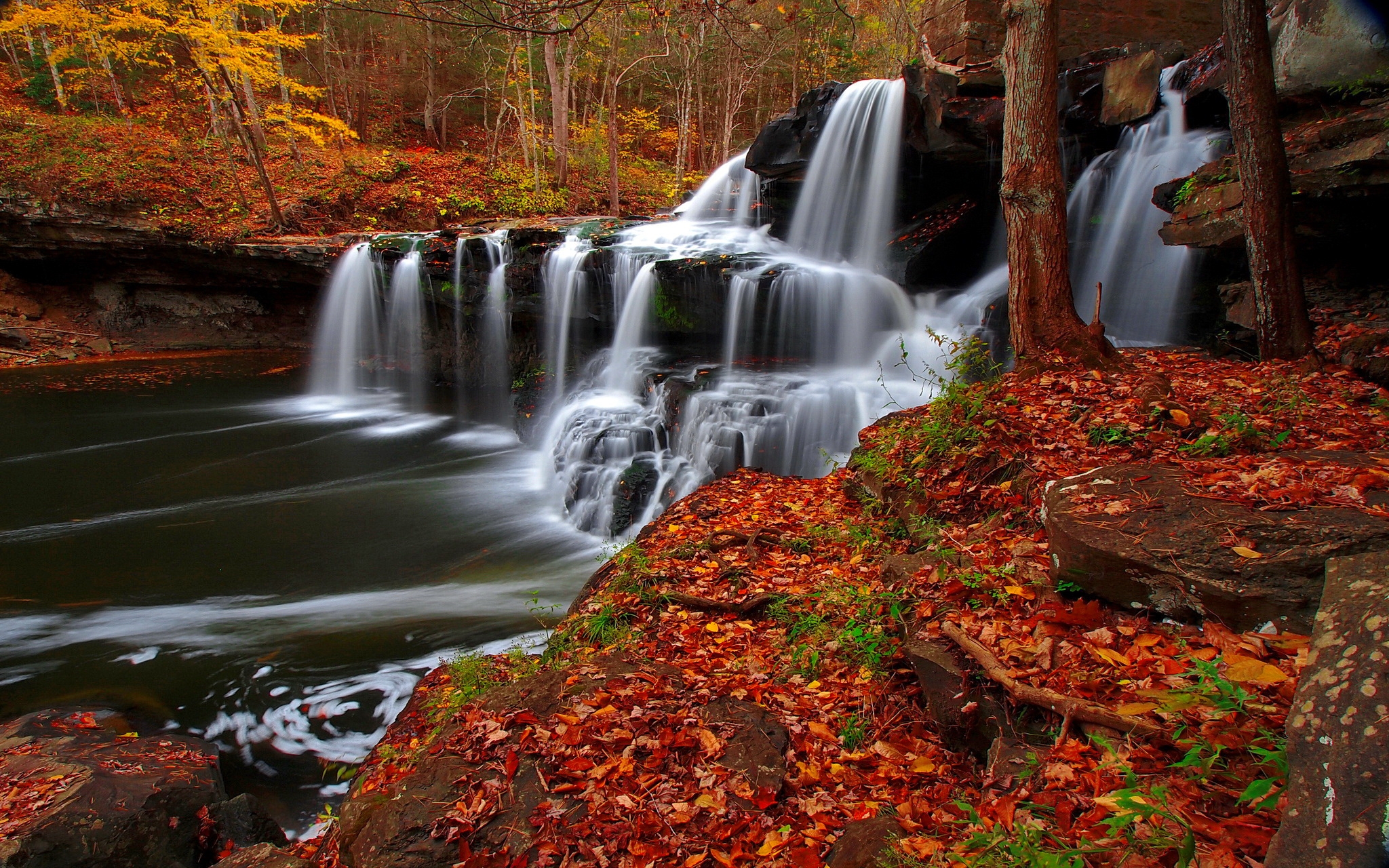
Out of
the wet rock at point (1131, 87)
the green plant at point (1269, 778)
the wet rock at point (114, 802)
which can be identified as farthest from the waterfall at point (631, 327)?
the green plant at point (1269, 778)

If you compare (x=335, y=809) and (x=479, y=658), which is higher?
(x=479, y=658)

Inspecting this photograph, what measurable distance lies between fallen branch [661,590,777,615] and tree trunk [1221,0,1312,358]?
5.50 meters

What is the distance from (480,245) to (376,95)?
18.6m

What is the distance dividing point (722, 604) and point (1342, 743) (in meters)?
3.23

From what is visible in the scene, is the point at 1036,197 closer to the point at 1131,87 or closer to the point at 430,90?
the point at 1131,87

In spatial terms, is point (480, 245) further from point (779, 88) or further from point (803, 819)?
point (779, 88)

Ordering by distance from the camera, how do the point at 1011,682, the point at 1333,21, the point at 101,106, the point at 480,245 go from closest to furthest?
the point at 1011,682 → the point at 1333,21 → the point at 480,245 → the point at 101,106

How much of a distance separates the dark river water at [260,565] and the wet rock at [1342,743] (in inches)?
194

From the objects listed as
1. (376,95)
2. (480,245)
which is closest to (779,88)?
(376,95)

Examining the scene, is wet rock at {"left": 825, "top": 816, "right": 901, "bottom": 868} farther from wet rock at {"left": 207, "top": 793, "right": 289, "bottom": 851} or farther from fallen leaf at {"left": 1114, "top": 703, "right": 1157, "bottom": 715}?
wet rock at {"left": 207, "top": 793, "right": 289, "bottom": 851}

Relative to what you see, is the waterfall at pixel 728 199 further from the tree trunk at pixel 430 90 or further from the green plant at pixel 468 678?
the tree trunk at pixel 430 90

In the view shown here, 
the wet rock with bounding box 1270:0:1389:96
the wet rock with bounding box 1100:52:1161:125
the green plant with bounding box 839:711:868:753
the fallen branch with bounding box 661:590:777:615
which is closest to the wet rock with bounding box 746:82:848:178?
the wet rock with bounding box 1100:52:1161:125

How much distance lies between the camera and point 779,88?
1187 inches

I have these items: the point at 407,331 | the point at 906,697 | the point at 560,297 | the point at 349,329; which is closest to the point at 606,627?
the point at 906,697
